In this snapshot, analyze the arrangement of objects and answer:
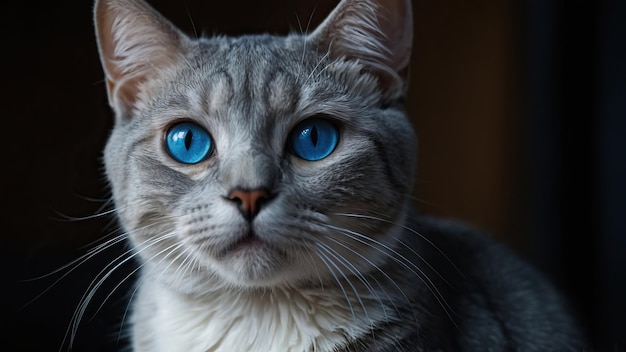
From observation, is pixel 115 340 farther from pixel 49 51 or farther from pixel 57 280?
pixel 49 51

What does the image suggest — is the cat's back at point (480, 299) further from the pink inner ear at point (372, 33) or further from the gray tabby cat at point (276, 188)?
the pink inner ear at point (372, 33)

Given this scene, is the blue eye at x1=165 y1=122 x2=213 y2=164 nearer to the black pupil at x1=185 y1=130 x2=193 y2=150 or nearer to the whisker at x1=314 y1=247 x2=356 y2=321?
the black pupil at x1=185 y1=130 x2=193 y2=150

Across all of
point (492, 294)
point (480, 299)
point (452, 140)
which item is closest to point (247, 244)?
point (480, 299)

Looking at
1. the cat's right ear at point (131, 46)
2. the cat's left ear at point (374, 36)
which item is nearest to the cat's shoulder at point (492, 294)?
the cat's left ear at point (374, 36)

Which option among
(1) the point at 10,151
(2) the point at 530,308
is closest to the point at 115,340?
(1) the point at 10,151

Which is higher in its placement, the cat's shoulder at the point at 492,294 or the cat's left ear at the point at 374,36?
the cat's left ear at the point at 374,36
